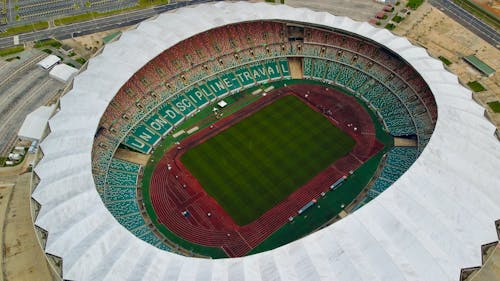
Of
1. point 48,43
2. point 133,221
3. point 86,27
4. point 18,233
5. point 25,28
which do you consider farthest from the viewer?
point 86,27

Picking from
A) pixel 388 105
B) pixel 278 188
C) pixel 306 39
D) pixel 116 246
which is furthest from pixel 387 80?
pixel 116 246

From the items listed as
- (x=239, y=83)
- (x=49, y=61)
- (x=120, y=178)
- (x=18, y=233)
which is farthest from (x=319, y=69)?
(x=18, y=233)

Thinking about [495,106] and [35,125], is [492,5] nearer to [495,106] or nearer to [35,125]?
[495,106]

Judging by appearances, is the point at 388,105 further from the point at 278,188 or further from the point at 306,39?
the point at 278,188

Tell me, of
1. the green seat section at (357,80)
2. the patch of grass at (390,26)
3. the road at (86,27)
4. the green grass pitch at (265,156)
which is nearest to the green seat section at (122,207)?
the green grass pitch at (265,156)

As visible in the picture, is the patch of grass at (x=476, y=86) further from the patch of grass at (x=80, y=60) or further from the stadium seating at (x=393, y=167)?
the patch of grass at (x=80, y=60)

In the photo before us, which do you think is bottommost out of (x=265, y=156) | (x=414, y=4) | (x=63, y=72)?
(x=265, y=156)

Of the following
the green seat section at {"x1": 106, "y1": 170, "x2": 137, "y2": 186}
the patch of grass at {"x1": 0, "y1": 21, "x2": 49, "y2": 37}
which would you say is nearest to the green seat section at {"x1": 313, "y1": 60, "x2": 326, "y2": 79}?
the green seat section at {"x1": 106, "y1": 170, "x2": 137, "y2": 186}
